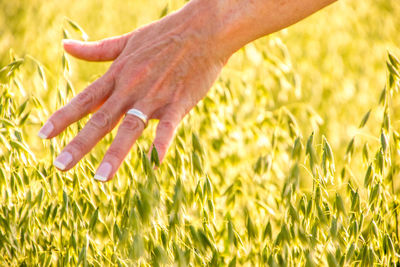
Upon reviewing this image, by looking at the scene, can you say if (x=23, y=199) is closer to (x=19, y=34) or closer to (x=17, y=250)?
(x=17, y=250)

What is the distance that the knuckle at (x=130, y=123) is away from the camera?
65.4 inches

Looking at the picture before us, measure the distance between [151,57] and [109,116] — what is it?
0.27 m

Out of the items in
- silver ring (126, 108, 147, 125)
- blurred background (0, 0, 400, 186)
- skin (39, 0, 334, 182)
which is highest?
blurred background (0, 0, 400, 186)

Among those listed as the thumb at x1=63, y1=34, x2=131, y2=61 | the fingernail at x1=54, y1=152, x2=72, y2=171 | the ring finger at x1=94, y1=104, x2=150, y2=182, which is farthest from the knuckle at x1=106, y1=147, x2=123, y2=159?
the thumb at x1=63, y1=34, x2=131, y2=61

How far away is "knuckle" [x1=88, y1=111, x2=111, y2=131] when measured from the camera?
1655mm

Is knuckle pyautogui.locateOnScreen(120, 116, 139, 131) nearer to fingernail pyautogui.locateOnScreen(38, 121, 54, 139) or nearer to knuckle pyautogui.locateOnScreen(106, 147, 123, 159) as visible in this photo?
knuckle pyautogui.locateOnScreen(106, 147, 123, 159)

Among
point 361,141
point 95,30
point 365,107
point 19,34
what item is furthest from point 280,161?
point 95,30

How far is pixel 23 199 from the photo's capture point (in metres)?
2.00

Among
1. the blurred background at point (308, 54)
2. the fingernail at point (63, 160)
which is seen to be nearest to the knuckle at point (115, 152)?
the fingernail at point (63, 160)

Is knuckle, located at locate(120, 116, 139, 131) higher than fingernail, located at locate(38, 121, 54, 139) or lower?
higher

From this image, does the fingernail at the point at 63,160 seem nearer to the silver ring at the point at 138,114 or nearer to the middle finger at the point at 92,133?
the middle finger at the point at 92,133

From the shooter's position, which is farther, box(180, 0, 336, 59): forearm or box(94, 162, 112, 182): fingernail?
box(180, 0, 336, 59): forearm

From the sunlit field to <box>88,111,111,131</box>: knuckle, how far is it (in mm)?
166

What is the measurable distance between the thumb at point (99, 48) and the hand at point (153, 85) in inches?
2.2
